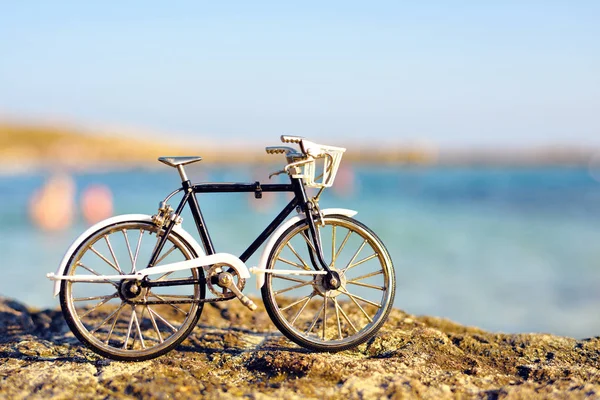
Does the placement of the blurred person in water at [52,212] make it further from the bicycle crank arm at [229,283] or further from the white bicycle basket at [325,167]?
the white bicycle basket at [325,167]

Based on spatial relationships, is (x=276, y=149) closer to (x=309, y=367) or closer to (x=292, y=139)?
(x=292, y=139)

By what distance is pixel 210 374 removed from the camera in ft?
11.9

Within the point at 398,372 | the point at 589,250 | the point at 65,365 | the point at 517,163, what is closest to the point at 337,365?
the point at 398,372

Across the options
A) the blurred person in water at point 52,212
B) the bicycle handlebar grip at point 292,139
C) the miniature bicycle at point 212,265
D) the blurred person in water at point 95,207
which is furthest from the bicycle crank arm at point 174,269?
the blurred person in water at point 95,207

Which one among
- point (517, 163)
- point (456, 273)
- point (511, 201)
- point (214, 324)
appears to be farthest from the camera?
point (517, 163)

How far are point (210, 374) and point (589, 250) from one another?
1382 cm

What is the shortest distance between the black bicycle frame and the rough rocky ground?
581 millimetres

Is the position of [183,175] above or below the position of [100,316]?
above

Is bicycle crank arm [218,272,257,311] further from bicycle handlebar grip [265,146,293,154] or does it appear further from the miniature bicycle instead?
bicycle handlebar grip [265,146,293,154]

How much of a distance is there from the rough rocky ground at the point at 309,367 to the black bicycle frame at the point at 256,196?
1.91 ft

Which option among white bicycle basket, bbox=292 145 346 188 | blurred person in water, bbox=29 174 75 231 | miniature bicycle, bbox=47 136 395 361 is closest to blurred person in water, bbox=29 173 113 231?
blurred person in water, bbox=29 174 75 231

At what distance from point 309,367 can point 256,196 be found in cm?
102

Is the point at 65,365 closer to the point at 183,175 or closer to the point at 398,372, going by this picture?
the point at 183,175

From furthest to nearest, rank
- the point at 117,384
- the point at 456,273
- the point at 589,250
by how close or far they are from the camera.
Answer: the point at 589,250, the point at 456,273, the point at 117,384
